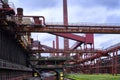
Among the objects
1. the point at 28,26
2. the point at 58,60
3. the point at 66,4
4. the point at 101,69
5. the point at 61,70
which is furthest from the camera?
the point at 66,4

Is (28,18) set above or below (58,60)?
above

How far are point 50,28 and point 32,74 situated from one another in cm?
4627

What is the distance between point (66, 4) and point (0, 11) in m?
82.4

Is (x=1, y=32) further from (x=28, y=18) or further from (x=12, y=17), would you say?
(x=28, y=18)

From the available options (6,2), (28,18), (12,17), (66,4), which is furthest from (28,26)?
(66,4)

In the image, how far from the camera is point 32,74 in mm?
87500

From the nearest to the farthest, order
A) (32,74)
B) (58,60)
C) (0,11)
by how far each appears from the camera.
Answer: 1. (0,11)
2. (58,60)
3. (32,74)

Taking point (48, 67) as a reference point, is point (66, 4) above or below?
above

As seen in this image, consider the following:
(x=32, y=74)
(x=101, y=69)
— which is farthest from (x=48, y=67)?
(x=101, y=69)

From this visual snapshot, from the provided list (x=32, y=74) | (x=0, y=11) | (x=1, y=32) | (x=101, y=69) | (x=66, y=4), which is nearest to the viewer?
(x=0, y=11)

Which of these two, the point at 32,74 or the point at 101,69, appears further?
the point at 101,69

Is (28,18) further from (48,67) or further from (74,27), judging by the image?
(48,67)

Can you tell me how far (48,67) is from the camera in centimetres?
7794

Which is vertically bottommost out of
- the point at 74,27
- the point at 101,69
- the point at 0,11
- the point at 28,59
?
the point at 101,69
